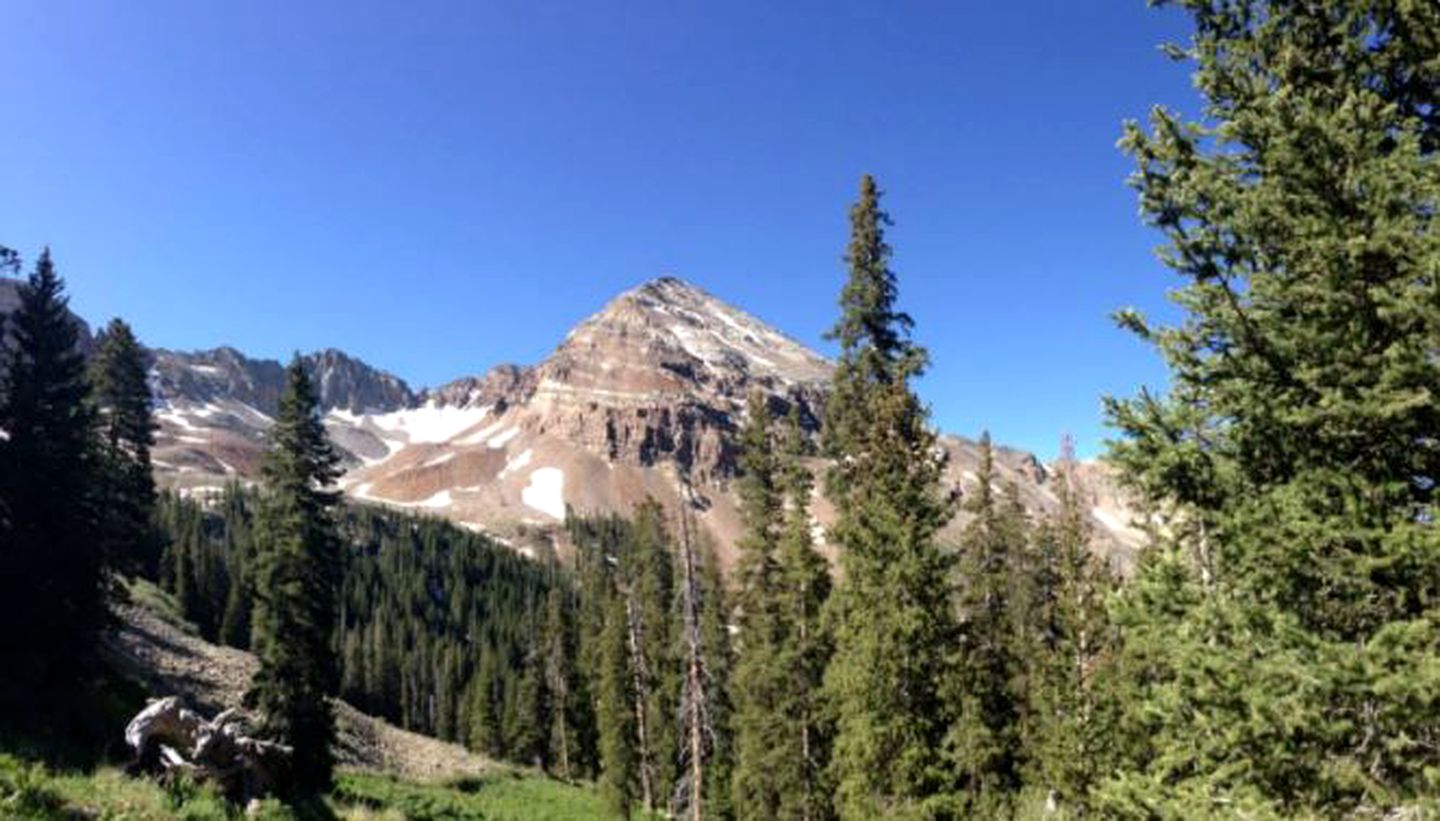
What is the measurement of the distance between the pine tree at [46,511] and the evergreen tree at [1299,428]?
2738 centimetres

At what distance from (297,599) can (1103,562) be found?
2794cm

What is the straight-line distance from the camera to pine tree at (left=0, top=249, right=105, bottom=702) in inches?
931

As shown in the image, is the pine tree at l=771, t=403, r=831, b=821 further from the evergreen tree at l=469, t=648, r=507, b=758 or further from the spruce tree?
the evergreen tree at l=469, t=648, r=507, b=758

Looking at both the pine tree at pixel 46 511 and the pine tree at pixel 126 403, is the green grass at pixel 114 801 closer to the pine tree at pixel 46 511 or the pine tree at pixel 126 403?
the pine tree at pixel 46 511

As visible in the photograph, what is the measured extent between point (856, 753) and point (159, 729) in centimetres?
1388

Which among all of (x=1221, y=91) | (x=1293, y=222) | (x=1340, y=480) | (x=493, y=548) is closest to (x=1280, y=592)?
(x=1340, y=480)

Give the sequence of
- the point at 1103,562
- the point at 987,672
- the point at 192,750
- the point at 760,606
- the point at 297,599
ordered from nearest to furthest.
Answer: the point at 192,750 < the point at 987,672 < the point at 1103,562 < the point at 297,599 < the point at 760,606

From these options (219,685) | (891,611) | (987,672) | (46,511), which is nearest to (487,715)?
(219,685)

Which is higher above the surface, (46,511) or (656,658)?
(46,511)

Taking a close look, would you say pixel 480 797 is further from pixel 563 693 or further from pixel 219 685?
pixel 563 693

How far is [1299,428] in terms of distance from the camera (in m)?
7.40

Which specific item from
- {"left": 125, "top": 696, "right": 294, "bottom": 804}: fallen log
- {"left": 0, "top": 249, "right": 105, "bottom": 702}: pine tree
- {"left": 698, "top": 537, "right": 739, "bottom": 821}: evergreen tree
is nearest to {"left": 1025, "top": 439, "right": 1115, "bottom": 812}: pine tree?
{"left": 125, "top": 696, "right": 294, "bottom": 804}: fallen log

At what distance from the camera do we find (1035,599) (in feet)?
125

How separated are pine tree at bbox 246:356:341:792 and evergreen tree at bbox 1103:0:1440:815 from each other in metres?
28.0
